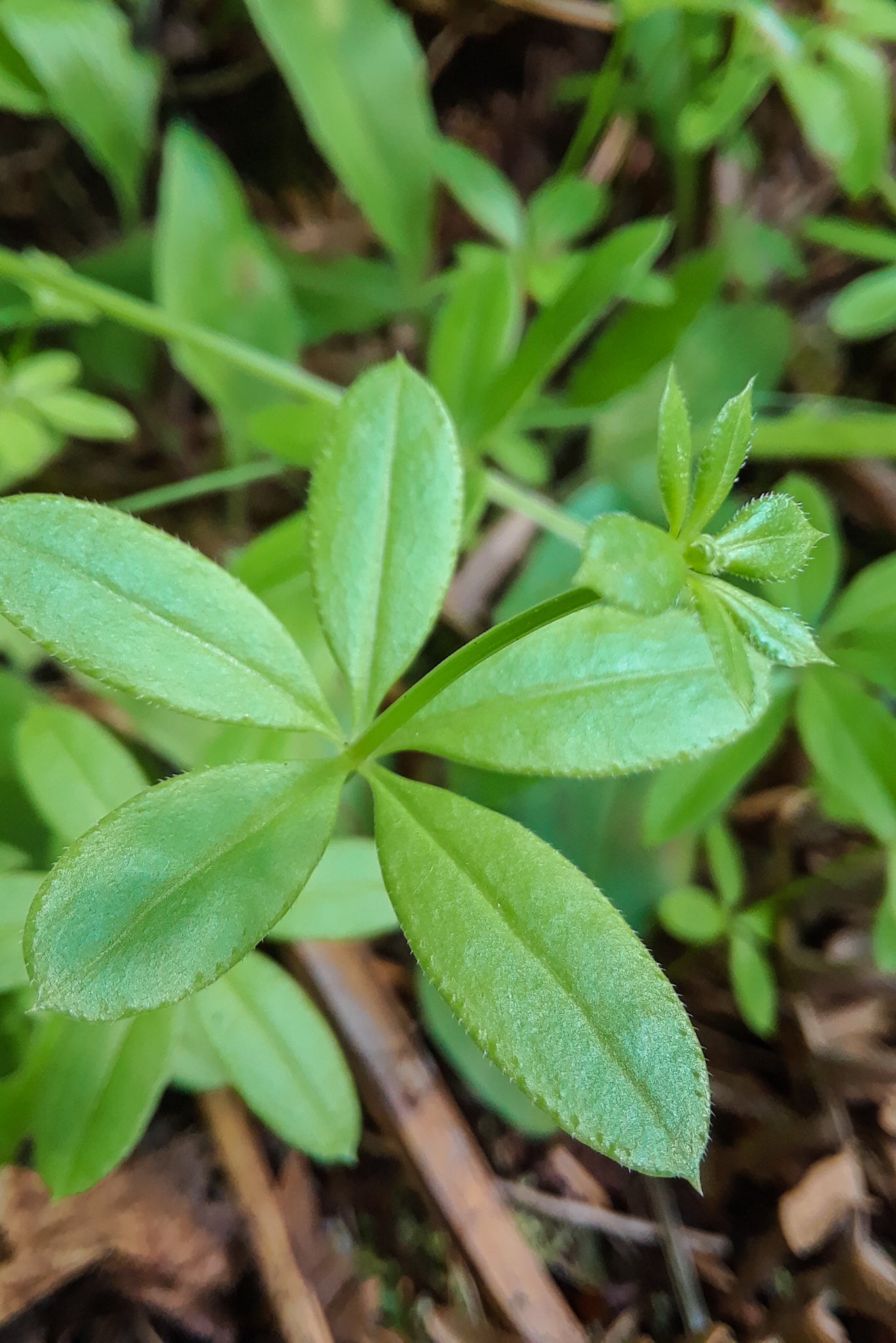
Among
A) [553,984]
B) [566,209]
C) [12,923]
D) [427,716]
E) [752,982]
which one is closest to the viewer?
[553,984]

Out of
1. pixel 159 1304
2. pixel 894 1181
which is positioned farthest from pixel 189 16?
pixel 894 1181

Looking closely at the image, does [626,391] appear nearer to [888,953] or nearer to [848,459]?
[848,459]

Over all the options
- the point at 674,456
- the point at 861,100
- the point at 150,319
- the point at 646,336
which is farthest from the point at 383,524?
the point at 861,100

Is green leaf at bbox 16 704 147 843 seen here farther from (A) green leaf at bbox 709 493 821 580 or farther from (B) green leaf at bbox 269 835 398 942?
(A) green leaf at bbox 709 493 821 580

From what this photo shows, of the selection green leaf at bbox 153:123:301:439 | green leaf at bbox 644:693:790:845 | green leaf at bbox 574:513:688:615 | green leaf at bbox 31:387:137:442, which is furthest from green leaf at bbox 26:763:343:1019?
green leaf at bbox 153:123:301:439

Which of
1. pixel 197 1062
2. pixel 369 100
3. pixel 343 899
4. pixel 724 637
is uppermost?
pixel 369 100

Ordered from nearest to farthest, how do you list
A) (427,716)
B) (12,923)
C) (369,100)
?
(427,716)
(12,923)
(369,100)

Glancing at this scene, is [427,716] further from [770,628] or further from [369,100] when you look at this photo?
[369,100]
